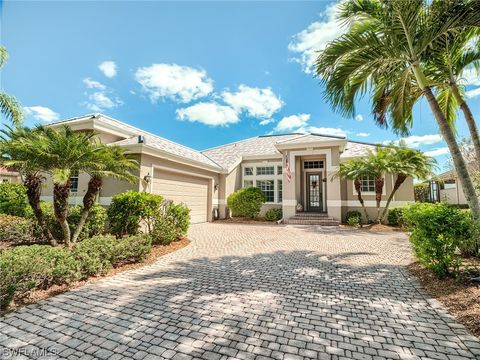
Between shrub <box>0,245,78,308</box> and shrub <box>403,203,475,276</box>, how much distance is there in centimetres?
730

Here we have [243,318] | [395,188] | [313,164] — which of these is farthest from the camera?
[313,164]

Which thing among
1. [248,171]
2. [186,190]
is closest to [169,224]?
[186,190]

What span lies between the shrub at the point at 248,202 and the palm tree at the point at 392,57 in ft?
30.6

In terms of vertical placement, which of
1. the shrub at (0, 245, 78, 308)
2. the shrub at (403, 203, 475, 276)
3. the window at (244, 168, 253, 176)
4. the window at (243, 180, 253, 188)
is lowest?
the shrub at (0, 245, 78, 308)

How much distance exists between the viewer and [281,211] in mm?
15477

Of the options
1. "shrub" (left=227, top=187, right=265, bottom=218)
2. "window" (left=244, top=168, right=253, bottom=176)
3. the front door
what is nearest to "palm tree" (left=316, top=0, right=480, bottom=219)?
the front door

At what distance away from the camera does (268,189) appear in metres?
17.0

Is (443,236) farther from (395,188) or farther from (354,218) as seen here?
(395,188)

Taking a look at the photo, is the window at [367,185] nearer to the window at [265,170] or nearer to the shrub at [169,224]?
the window at [265,170]

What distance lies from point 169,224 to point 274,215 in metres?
8.58

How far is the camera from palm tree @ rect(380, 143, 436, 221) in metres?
12.1

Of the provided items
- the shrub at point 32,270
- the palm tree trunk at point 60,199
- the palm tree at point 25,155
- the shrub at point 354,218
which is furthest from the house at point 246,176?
the shrub at point 32,270

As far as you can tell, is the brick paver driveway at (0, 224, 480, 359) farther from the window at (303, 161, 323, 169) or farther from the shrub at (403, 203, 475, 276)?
the window at (303, 161, 323, 169)

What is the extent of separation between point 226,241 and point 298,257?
10.6 feet
